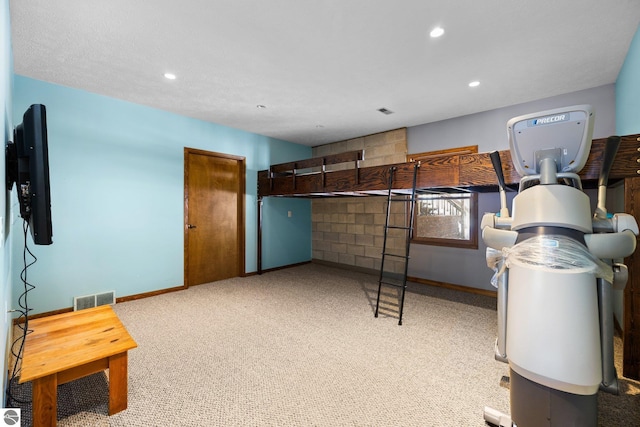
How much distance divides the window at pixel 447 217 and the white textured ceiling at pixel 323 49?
4.07 ft

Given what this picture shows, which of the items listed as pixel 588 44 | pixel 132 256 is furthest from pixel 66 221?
pixel 588 44

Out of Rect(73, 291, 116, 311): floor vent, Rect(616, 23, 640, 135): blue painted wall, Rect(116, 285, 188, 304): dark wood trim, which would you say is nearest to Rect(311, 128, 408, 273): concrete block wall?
Rect(616, 23, 640, 135): blue painted wall

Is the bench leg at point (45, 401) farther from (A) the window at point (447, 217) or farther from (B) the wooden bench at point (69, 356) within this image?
(A) the window at point (447, 217)

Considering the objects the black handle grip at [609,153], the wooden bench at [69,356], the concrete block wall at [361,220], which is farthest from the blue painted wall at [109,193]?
the black handle grip at [609,153]

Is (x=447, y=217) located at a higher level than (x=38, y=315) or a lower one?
higher

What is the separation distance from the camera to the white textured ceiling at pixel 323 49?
6.62 feet

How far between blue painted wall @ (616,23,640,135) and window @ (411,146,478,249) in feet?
4.77

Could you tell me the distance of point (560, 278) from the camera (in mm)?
1290

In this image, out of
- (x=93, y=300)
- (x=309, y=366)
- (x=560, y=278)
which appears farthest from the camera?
(x=93, y=300)

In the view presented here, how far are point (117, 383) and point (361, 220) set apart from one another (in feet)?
14.6

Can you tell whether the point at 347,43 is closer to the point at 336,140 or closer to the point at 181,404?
the point at 181,404

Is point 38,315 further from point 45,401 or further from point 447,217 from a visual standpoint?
point 447,217

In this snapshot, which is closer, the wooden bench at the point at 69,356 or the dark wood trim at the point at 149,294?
the wooden bench at the point at 69,356

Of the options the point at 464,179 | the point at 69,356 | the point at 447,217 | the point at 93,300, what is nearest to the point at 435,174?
the point at 464,179
